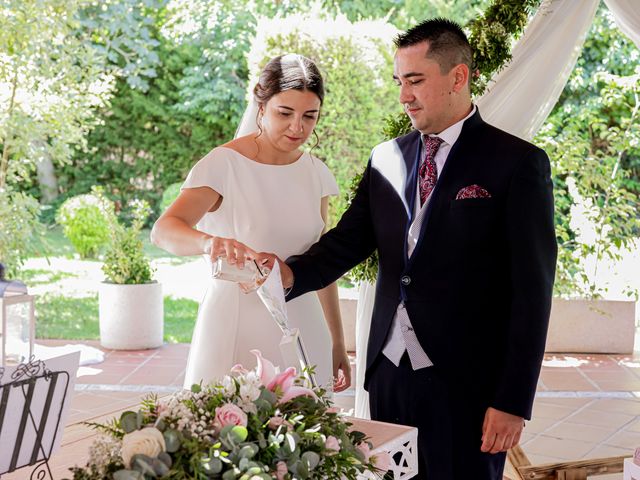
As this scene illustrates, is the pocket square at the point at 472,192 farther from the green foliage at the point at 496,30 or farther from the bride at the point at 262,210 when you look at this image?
the green foliage at the point at 496,30

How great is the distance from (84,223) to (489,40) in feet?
27.9

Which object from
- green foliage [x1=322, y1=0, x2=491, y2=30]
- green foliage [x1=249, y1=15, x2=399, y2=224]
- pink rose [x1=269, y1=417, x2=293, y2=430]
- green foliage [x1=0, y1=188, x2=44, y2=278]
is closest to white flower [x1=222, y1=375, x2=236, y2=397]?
pink rose [x1=269, y1=417, x2=293, y2=430]

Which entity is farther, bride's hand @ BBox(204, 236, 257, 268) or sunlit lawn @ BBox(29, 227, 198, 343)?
sunlit lawn @ BBox(29, 227, 198, 343)

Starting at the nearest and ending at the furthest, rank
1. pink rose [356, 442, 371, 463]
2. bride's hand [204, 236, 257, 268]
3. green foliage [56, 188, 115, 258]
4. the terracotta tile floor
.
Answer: pink rose [356, 442, 371, 463] → bride's hand [204, 236, 257, 268] → the terracotta tile floor → green foliage [56, 188, 115, 258]

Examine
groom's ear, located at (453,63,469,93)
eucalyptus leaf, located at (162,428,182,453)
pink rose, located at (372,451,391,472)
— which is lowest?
pink rose, located at (372,451,391,472)

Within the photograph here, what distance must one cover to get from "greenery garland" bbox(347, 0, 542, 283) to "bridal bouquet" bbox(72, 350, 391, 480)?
2.18 m

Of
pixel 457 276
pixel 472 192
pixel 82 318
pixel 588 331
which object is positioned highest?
pixel 472 192

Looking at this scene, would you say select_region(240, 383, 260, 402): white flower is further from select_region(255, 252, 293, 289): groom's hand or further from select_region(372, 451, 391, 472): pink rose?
select_region(255, 252, 293, 289): groom's hand

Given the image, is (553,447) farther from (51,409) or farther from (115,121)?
(115,121)

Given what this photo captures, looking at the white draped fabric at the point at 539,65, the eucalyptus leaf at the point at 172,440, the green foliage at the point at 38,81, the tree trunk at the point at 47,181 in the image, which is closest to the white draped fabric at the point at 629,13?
the white draped fabric at the point at 539,65

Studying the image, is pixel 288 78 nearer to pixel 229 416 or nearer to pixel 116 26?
pixel 229 416

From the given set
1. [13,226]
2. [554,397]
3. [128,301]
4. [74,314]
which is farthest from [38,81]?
[554,397]

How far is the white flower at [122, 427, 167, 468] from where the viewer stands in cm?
148

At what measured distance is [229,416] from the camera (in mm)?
1613
